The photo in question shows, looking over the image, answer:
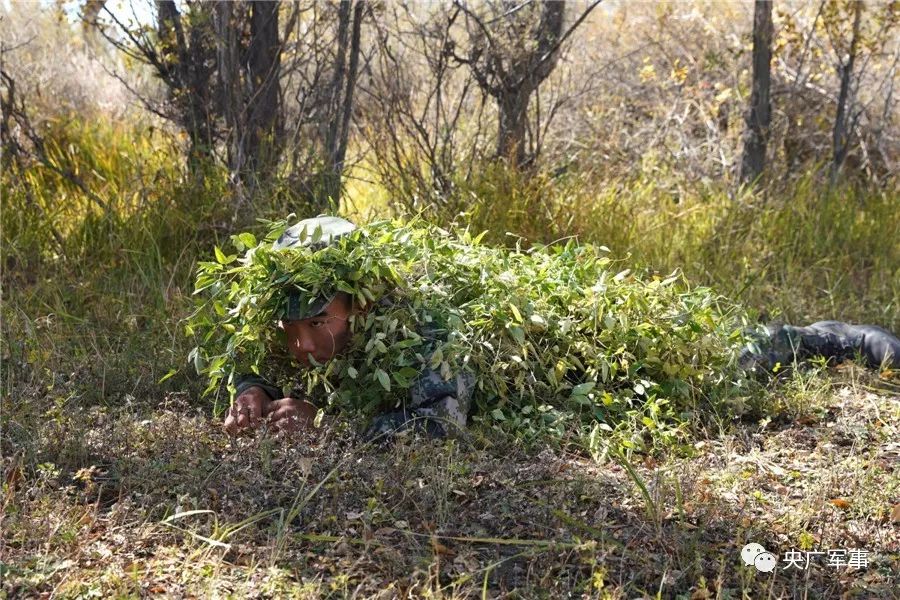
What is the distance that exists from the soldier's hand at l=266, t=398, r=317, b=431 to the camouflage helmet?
0.97 feet

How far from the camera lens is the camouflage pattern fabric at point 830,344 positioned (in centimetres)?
429

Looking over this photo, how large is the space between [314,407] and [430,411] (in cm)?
42

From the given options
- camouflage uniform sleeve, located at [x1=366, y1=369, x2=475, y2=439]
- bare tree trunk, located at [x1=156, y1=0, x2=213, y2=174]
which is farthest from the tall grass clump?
camouflage uniform sleeve, located at [x1=366, y1=369, x2=475, y2=439]

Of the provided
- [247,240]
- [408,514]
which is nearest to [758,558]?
[408,514]

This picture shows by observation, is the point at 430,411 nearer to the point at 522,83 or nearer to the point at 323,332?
the point at 323,332

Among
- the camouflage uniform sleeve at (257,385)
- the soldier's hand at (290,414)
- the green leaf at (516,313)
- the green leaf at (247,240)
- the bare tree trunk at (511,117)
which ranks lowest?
the soldier's hand at (290,414)

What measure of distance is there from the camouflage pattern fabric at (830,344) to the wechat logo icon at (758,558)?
162 centimetres

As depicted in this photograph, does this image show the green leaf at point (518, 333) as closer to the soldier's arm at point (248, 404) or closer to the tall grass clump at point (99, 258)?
the soldier's arm at point (248, 404)

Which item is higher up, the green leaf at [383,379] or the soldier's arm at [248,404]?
the green leaf at [383,379]

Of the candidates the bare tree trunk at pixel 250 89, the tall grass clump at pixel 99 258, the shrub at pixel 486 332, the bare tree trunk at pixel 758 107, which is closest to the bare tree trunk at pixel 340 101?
the bare tree trunk at pixel 250 89

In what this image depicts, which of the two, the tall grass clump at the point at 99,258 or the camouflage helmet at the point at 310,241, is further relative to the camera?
the tall grass clump at the point at 99,258

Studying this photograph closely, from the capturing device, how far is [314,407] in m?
3.45

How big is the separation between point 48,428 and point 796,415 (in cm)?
268

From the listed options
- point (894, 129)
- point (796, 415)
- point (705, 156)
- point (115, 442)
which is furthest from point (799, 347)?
point (894, 129)
